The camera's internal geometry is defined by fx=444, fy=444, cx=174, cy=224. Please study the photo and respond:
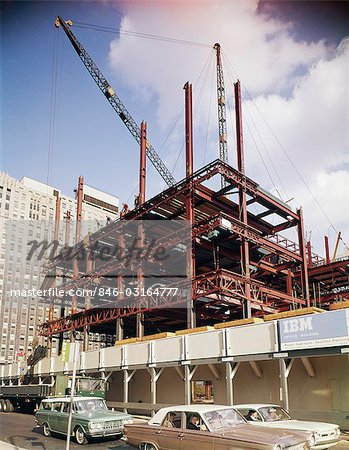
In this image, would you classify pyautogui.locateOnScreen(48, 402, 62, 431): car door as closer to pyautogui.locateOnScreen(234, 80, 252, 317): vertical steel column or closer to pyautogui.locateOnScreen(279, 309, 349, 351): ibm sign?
pyautogui.locateOnScreen(279, 309, 349, 351): ibm sign

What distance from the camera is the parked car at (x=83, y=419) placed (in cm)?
1606

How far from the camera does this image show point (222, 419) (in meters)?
11.1

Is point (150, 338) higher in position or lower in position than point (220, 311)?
lower

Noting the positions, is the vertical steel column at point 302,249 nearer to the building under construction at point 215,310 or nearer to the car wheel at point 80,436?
the building under construction at point 215,310

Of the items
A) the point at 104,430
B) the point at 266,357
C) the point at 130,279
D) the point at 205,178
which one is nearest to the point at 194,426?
the point at 104,430

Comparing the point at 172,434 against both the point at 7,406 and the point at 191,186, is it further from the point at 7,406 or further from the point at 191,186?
the point at 191,186

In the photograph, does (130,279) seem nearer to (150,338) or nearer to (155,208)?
(155,208)

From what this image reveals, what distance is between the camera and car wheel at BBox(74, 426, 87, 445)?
16.1 m

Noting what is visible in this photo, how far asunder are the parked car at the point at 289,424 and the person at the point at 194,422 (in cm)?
199

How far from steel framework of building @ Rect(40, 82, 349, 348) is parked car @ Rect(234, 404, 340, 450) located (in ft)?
69.1

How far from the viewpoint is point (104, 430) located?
16.1m

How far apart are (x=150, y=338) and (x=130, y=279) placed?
1833 cm

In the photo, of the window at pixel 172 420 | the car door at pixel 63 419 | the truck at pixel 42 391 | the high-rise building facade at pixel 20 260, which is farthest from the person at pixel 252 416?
the high-rise building facade at pixel 20 260

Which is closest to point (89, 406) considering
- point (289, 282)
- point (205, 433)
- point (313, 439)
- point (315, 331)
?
point (205, 433)
